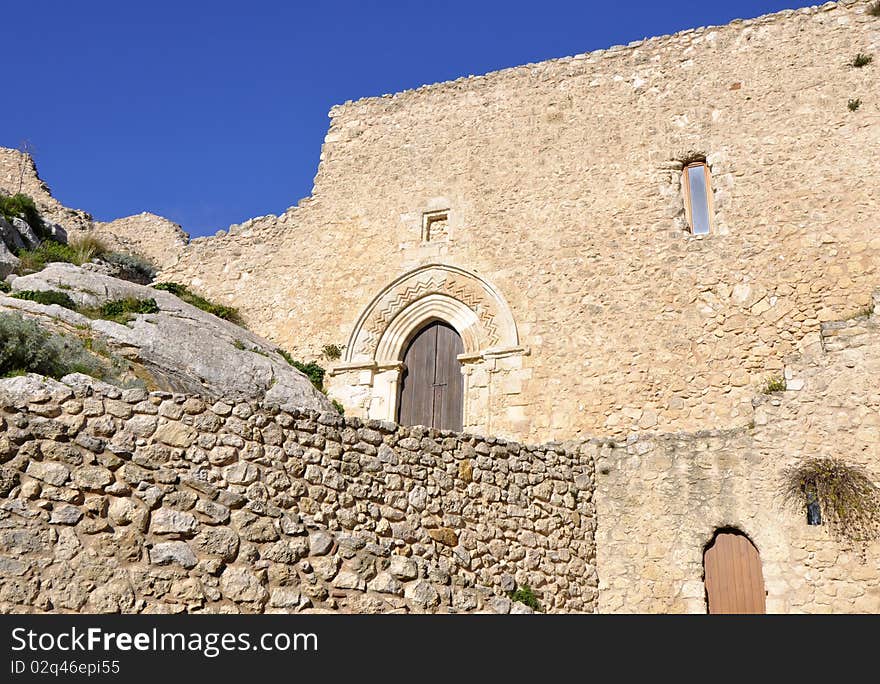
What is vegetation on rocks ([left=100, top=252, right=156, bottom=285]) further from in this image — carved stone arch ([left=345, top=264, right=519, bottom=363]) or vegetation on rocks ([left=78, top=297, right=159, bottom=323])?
carved stone arch ([left=345, top=264, right=519, bottom=363])

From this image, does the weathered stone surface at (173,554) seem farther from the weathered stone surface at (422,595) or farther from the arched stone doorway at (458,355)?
the arched stone doorway at (458,355)

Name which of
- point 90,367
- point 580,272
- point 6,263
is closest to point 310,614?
point 90,367

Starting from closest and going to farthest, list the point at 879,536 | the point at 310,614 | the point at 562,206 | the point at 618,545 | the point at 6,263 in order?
the point at 310,614 < the point at 879,536 < the point at 618,545 < the point at 6,263 < the point at 562,206

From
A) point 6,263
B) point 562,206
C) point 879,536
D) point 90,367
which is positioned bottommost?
point 879,536

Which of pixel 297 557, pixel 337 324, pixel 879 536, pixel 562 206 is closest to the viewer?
pixel 297 557

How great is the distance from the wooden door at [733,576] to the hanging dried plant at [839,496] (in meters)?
0.70

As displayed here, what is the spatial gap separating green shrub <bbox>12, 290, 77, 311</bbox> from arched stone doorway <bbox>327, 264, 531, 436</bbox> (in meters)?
4.10

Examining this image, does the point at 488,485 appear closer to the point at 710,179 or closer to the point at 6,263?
the point at 710,179

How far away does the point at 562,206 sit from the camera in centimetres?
1341

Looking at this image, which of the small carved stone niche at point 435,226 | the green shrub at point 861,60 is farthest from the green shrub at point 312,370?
the green shrub at point 861,60

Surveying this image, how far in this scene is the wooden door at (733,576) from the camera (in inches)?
353

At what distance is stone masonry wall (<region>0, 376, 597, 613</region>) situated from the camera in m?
5.79

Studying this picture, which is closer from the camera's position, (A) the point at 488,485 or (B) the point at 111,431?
(B) the point at 111,431
